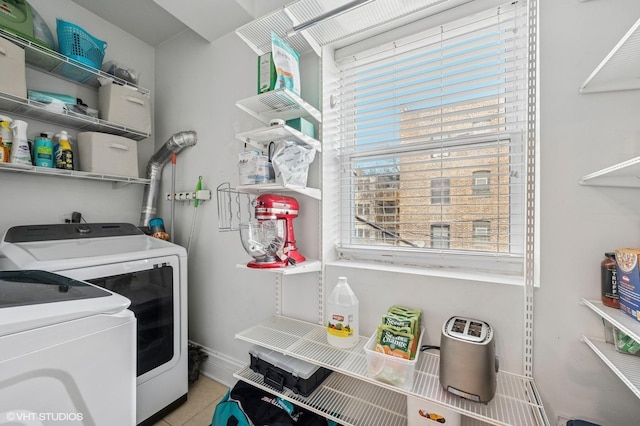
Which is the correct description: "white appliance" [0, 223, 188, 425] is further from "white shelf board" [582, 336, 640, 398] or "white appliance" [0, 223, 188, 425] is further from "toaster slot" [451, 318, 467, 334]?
"white shelf board" [582, 336, 640, 398]

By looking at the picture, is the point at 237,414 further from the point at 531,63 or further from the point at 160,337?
the point at 531,63

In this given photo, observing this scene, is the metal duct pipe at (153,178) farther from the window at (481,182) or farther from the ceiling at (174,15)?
the window at (481,182)

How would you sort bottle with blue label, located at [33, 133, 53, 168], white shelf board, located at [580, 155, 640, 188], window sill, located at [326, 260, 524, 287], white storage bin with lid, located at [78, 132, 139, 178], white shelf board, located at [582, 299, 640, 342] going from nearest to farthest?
white shelf board, located at [582, 299, 640, 342] → white shelf board, located at [580, 155, 640, 188] → window sill, located at [326, 260, 524, 287] → bottle with blue label, located at [33, 133, 53, 168] → white storage bin with lid, located at [78, 132, 139, 178]

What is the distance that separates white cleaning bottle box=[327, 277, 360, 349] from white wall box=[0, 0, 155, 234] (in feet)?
6.69

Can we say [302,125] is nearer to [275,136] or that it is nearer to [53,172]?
[275,136]

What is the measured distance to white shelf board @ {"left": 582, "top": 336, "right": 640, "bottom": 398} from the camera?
2.36 feet

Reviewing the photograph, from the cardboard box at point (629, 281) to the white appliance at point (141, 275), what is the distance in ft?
6.75

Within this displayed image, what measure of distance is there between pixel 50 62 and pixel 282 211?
6.13ft

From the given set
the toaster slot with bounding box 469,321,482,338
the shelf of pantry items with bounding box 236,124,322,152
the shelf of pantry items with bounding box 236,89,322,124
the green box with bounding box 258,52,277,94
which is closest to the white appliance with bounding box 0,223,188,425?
the shelf of pantry items with bounding box 236,124,322,152

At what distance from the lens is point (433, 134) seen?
131cm

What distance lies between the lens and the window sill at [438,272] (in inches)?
43.1

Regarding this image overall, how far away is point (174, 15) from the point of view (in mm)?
1711

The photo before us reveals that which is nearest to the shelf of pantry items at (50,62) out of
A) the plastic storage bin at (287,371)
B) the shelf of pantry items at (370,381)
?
the shelf of pantry items at (370,381)

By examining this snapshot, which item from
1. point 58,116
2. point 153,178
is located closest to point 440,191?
point 153,178
